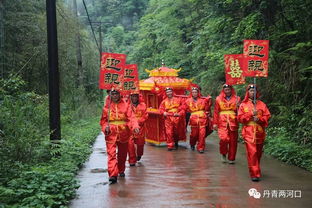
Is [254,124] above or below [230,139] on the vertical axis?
above

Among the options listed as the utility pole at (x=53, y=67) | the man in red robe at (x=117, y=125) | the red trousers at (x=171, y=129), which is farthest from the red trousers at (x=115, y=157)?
the red trousers at (x=171, y=129)

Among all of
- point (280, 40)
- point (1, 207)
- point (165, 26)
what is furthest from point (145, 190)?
point (165, 26)

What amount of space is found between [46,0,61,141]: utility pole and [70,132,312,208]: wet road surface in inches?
47.4

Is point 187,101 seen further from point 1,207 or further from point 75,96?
point 75,96

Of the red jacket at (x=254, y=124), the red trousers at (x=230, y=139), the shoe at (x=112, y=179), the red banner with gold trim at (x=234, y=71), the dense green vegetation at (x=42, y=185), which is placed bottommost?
the shoe at (x=112, y=179)

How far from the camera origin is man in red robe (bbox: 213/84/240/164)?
8.84 metres

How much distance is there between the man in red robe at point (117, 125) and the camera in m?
7.25

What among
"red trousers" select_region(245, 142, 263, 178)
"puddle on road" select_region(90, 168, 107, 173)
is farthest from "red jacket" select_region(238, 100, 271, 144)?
"puddle on road" select_region(90, 168, 107, 173)

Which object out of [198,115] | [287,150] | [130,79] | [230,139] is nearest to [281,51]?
[198,115]

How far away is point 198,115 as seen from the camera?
1074 centimetres

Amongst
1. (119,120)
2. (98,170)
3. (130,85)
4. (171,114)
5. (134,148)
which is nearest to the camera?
(119,120)

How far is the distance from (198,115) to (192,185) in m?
4.10

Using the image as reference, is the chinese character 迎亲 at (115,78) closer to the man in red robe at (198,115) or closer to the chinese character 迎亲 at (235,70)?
the chinese character 迎亲 at (235,70)

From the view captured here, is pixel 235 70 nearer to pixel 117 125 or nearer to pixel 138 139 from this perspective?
pixel 138 139
